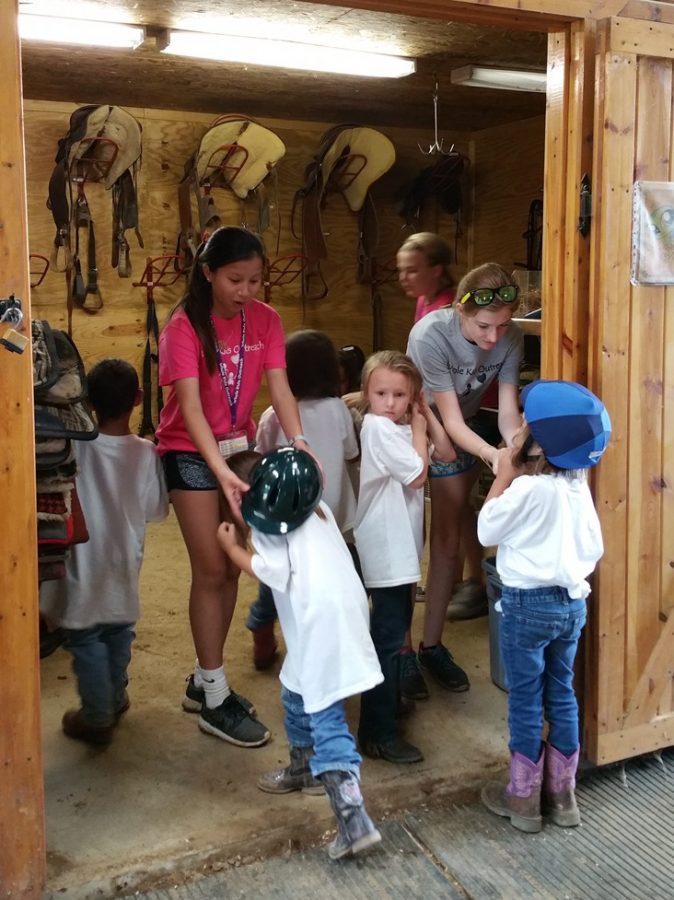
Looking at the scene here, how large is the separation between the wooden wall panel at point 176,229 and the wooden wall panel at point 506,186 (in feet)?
0.52

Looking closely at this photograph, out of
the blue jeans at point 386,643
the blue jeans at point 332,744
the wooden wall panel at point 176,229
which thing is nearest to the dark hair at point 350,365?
the blue jeans at point 386,643

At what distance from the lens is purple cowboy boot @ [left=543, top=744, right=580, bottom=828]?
9.03 feet

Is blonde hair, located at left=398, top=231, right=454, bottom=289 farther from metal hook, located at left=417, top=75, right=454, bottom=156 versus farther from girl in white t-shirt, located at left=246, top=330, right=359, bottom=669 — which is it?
metal hook, located at left=417, top=75, right=454, bottom=156

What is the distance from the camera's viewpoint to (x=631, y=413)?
2887 millimetres

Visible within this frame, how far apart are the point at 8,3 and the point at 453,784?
93.3 inches

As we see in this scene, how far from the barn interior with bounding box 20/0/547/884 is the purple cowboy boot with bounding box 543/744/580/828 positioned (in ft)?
0.94

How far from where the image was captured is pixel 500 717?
3.36m

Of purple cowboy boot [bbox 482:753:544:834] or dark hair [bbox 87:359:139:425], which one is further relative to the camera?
dark hair [bbox 87:359:139:425]

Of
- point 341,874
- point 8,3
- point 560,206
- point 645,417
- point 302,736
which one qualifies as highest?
point 8,3

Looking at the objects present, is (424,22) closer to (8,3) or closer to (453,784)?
(8,3)

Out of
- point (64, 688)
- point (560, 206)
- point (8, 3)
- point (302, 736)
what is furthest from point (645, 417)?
point (64, 688)

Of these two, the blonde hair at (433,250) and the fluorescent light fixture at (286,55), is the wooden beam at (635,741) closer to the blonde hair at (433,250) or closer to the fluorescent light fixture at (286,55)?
the blonde hair at (433,250)

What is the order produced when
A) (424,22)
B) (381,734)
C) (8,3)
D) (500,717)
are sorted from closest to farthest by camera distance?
(8,3)
(381,734)
(500,717)
(424,22)

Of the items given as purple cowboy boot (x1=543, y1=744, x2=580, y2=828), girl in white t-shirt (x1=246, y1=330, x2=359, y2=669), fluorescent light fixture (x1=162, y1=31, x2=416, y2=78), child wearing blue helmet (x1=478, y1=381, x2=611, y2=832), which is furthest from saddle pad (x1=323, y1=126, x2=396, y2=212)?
purple cowboy boot (x1=543, y1=744, x2=580, y2=828)
